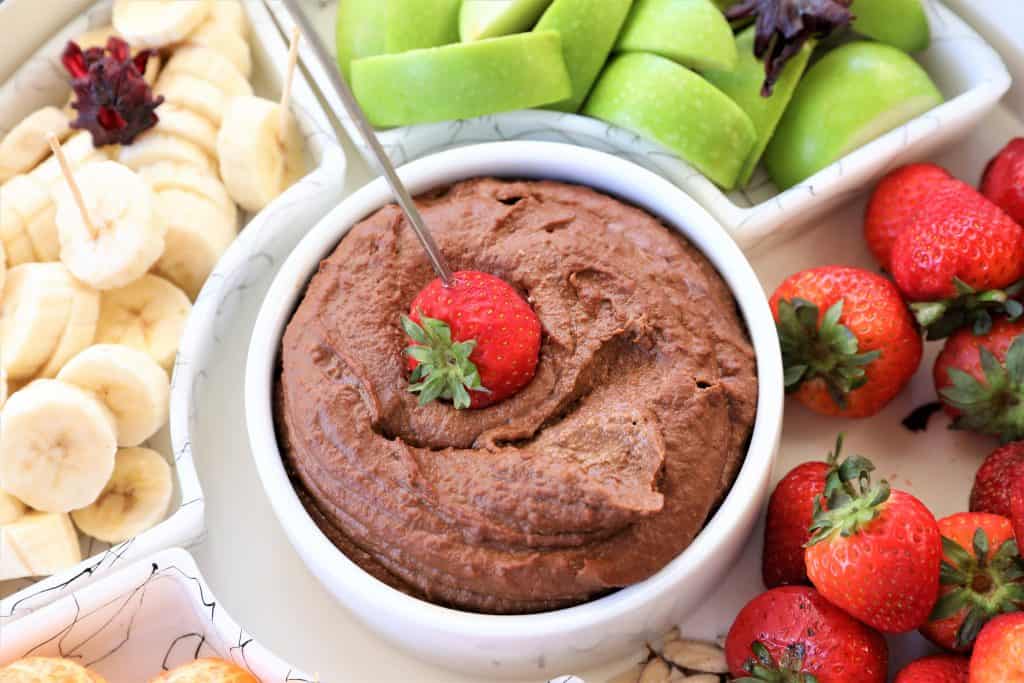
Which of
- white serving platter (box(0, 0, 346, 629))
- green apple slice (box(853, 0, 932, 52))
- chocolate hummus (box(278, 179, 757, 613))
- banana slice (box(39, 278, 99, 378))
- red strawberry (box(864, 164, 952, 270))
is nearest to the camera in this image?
chocolate hummus (box(278, 179, 757, 613))

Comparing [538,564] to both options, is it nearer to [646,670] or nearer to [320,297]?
[646,670]

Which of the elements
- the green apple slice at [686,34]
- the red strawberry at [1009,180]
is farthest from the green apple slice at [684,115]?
the red strawberry at [1009,180]

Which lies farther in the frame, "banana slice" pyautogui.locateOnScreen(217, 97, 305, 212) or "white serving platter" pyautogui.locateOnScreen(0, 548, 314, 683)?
"banana slice" pyautogui.locateOnScreen(217, 97, 305, 212)

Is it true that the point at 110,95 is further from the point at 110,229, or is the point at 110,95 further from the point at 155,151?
the point at 110,229

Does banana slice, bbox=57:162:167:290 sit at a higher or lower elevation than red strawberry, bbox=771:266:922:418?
higher

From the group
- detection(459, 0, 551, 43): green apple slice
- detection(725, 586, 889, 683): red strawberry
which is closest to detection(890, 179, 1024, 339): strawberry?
detection(725, 586, 889, 683): red strawberry

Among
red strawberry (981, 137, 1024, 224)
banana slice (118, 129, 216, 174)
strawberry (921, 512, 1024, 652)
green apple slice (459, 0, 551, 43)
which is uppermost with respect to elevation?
banana slice (118, 129, 216, 174)

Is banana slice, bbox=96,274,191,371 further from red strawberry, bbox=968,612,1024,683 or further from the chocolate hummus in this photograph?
red strawberry, bbox=968,612,1024,683
